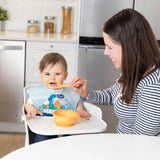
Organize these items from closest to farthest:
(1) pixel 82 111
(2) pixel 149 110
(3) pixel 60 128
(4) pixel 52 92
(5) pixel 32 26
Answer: (2) pixel 149 110, (3) pixel 60 128, (1) pixel 82 111, (4) pixel 52 92, (5) pixel 32 26

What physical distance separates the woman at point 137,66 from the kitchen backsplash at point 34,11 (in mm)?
2248

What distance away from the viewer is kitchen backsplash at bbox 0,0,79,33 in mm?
3916

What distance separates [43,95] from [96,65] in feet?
3.63

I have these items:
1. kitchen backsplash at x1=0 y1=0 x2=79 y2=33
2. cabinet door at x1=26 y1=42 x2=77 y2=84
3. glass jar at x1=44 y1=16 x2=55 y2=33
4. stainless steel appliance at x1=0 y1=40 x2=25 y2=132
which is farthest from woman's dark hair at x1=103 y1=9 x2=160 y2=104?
kitchen backsplash at x1=0 y1=0 x2=79 y2=33

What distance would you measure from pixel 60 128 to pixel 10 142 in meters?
1.64

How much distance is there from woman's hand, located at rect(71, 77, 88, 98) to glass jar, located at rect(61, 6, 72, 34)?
1909 millimetres

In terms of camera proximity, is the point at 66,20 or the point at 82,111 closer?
the point at 82,111

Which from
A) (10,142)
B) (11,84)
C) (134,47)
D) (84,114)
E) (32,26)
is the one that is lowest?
(10,142)

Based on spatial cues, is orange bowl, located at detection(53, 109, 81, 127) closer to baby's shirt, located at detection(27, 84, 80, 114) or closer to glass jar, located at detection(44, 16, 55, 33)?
baby's shirt, located at detection(27, 84, 80, 114)

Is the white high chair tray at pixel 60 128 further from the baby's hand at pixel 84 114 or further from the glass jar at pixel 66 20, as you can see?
the glass jar at pixel 66 20

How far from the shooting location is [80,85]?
2010mm

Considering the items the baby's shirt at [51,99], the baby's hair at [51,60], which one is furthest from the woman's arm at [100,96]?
the baby's hair at [51,60]

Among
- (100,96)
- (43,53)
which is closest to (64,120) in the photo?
(100,96)

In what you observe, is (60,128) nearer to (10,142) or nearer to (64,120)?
(64,120)
